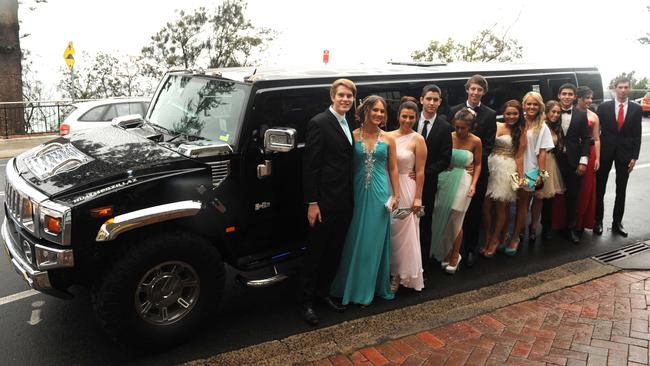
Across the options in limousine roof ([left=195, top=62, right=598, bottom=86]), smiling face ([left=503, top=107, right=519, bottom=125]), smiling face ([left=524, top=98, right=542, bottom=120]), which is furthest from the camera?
smiling face ([left=524, top=98, right=542, bottom=120])

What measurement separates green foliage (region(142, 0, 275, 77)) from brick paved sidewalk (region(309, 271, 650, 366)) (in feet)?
71.9

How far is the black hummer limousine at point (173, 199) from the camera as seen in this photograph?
3498 mm

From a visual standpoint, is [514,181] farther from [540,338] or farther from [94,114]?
[94,114]

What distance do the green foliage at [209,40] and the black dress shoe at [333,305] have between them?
21272 millimetres

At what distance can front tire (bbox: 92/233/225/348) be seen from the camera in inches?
140

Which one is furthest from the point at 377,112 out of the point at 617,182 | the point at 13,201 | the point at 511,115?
the point at 617,182

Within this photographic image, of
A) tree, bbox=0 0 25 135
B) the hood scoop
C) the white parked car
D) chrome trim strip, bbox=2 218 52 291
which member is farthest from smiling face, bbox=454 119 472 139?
tree, bbox=0 0 25 135

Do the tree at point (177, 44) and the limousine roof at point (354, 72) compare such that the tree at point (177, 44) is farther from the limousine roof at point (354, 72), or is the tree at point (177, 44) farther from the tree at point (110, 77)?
the limousine roof at point (354, 72)

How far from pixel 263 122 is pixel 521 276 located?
313 centimetres

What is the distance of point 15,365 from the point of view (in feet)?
12.1

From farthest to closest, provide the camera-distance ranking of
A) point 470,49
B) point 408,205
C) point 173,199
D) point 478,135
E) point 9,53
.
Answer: point 470,49, point 9,53, point 478,135, point 408,205, point 173,199

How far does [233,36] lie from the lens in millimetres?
24312

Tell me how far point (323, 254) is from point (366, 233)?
436 mm

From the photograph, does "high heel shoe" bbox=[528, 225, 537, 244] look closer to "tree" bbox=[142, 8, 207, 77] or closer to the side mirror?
the side mirror
